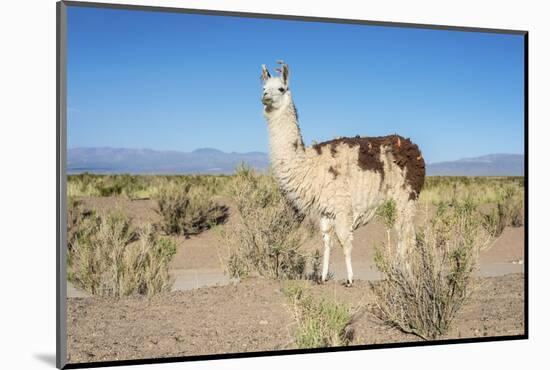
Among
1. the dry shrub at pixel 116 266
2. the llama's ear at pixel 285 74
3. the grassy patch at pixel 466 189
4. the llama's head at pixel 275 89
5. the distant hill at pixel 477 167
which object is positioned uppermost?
the llama's ear at pixel 285 74

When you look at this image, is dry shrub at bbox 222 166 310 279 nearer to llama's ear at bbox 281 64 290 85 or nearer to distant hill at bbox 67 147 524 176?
distant hill at bbox 67 147 524 176

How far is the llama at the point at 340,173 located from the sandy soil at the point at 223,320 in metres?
0.70

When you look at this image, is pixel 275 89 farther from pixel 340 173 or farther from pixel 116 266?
pixel 116 266

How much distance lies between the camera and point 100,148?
7.83 meters

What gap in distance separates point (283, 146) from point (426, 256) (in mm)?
1815

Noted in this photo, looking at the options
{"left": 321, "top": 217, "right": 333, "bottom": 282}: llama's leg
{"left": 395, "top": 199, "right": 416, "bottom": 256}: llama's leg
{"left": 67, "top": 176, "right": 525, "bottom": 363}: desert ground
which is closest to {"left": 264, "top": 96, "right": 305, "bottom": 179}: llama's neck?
{"left": 321, "top": 217, "right": 333, "bottom": 282}: llama's leg

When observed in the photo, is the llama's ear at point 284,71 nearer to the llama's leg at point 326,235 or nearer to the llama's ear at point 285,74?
the llama's ear at point 285,74

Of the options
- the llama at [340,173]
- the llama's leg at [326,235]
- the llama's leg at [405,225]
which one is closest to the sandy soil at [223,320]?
the llama's leg at [326,235]

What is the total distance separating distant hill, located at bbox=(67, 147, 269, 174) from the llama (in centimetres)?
37

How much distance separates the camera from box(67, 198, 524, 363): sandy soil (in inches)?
297

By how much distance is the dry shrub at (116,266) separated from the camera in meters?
8.93

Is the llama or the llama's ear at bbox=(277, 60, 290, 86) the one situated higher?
the llama's ear at bbox=(277, 60, 290, 86)

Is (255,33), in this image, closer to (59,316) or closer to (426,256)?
(426,256)

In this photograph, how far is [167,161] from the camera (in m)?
9.10
